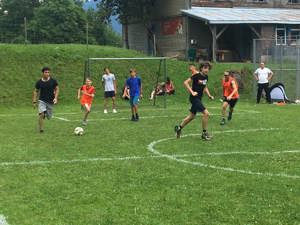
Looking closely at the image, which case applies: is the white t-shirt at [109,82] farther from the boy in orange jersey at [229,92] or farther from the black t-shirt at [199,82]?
the black t-shirt at [199,82]

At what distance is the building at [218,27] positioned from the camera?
1607 inches

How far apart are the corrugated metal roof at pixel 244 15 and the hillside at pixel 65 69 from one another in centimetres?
552

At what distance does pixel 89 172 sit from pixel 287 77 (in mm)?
20524

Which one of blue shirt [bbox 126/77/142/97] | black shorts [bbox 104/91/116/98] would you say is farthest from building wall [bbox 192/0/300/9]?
blue shirt [bbox 126/77/142/97]

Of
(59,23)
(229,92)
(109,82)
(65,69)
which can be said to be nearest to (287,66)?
(109,82)

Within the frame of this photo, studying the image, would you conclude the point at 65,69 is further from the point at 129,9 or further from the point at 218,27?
the point at 129,9

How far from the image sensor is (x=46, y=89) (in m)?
15.5

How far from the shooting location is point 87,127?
16.7 metres

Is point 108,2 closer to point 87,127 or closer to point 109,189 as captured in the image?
point 87,127

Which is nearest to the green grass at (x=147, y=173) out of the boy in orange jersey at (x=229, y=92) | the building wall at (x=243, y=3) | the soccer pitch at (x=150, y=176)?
the soccer pitch at (x=150, y=176)

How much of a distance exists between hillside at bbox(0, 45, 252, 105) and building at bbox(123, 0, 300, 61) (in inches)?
271

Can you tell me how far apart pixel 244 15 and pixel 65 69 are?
632 inches

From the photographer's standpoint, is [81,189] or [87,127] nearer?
[81,189]

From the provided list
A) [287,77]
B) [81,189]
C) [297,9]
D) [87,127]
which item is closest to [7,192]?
[81,189]
